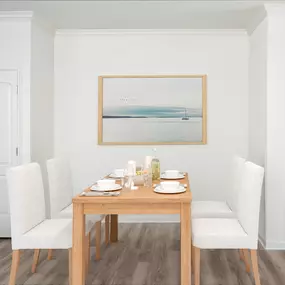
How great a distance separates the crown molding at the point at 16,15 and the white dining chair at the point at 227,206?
2.78m

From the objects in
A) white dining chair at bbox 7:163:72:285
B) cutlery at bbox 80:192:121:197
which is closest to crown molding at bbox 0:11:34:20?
white dining chair at bbox 7:163:72:285

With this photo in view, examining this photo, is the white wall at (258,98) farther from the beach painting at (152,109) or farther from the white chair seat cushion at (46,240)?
the white chair seat cushion at (46,240)

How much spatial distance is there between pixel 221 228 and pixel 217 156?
7.06 ft

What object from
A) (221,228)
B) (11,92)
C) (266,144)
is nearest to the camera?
(221,228)

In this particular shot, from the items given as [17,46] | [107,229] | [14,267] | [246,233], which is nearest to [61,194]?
[107,229]

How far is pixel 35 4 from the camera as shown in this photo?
149 inches

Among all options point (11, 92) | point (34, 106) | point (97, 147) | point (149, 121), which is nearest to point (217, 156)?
point (149, 121)

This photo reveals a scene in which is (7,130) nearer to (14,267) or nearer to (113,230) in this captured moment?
(113,230)

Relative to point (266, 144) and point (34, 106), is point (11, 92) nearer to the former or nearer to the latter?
point (34, 106)

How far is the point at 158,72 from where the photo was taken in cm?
473

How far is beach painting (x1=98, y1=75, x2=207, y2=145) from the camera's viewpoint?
4691mm

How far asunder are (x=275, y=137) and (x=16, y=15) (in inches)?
124

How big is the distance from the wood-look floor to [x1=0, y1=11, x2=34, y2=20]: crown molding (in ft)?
8.33

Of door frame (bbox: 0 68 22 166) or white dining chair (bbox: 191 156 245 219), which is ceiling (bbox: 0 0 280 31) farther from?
white dining chair (bbox: 191 156 245 219)
